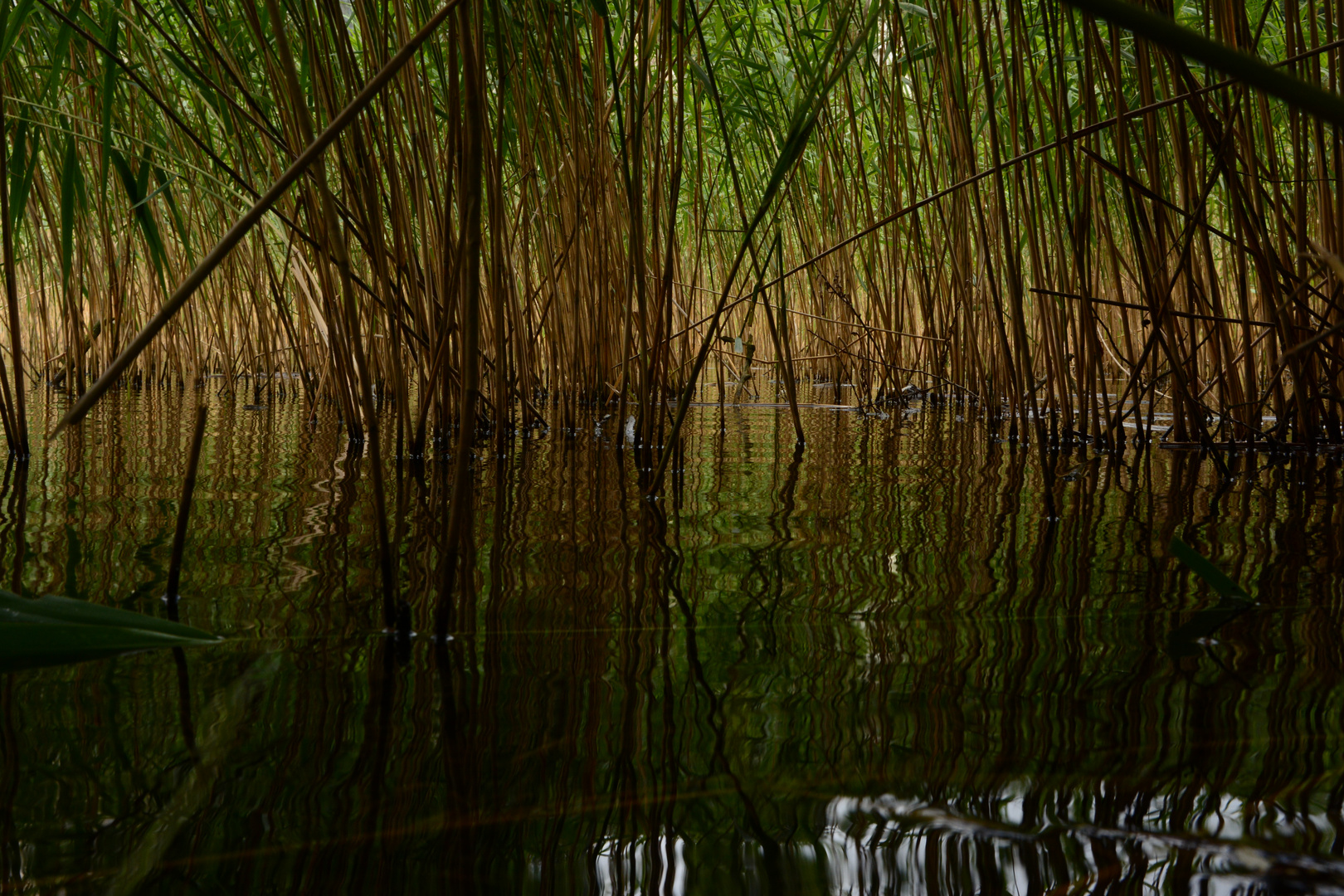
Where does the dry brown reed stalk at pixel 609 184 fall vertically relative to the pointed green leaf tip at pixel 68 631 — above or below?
above

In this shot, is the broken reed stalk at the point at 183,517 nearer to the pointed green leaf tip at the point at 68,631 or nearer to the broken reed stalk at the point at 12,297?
Answer: the pointed green leaf tip at the point at 68,631

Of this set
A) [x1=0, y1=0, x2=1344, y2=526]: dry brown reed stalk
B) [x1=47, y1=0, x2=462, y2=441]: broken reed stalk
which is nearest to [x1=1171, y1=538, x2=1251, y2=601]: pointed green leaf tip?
[x1=0, y1=0, x2=1344, y2=526]: dry brown reed stalk

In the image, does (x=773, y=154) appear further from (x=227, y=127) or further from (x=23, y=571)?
(x=23, y=571)

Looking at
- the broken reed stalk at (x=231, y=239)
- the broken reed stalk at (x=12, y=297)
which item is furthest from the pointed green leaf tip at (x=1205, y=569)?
the broken reed stalk at (x=12, y=297)

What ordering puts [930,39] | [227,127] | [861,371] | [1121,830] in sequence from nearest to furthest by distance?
[1121,830] < [227,127] < [930,39] < [861,371]

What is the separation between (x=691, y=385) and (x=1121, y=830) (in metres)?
0.74

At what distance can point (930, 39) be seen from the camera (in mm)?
2225

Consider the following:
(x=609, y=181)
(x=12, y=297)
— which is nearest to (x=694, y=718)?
(x=12, y=297)

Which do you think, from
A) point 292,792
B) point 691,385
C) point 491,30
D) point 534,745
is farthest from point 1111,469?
point 292,792

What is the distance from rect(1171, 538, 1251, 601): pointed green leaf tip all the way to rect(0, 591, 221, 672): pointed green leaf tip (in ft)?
1.93

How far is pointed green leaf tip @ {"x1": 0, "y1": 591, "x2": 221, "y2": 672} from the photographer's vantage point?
549 mm

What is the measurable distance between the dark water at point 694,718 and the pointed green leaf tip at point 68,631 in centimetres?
1

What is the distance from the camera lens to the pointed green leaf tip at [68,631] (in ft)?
1.80

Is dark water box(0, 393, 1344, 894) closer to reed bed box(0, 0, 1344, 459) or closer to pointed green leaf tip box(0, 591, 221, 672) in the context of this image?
pointed green leaf tip box(0, 591, 221, 672)
